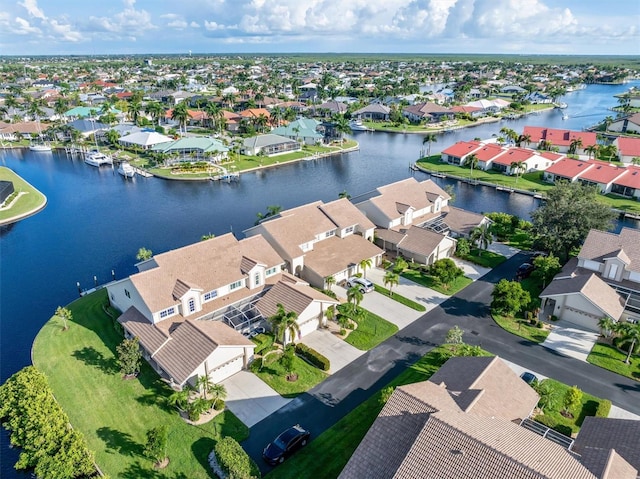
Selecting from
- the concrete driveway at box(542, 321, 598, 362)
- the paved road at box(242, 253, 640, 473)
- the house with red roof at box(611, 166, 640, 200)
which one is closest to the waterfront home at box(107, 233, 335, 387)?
the paved road at box(242, 253, 640, 473)

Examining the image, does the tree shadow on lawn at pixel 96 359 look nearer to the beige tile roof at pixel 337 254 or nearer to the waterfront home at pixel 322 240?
the waterfront home at pixel 322 240

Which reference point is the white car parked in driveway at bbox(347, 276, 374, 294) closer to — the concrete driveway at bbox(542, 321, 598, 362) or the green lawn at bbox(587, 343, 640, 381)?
the concrete driveway at bbox(542, 321, 598, 362)

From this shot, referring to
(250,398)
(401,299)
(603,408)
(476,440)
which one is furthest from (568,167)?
(476,440)

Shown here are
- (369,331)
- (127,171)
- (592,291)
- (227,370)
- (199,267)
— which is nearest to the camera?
(227,370)

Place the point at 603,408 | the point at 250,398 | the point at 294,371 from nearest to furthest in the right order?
the point at 603,408 → the point at 250,398 → the point at 294,371

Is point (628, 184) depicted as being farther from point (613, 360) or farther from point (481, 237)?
point (613, 360)

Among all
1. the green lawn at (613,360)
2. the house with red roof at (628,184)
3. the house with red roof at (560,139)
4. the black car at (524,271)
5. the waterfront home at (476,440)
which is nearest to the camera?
the waterfront home at (476,440)

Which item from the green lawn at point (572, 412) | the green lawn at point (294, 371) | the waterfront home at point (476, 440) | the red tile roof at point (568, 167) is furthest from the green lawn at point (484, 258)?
the red tile roof at point (568, 167)
